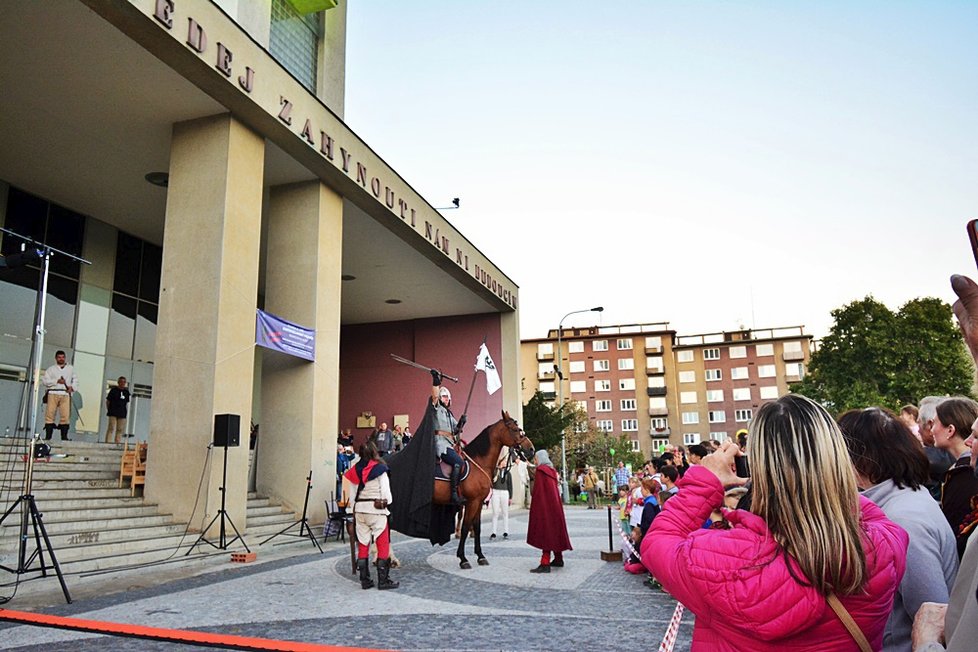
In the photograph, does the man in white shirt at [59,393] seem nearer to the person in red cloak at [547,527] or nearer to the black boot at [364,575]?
the black boot at [364,575]

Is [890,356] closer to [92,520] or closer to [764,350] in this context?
[764,350]

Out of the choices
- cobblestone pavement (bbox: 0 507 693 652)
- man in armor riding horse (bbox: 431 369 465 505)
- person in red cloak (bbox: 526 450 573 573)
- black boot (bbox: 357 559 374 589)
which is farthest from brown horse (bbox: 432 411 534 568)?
black boot (bbox: 357 559 374 589)

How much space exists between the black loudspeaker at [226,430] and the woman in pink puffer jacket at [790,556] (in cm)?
1017

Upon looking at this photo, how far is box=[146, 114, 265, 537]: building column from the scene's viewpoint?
36.8 ft

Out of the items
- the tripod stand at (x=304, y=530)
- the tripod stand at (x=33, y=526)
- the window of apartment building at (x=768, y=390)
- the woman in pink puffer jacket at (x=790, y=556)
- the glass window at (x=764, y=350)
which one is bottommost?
the tripod stand at (x=304, y=530)

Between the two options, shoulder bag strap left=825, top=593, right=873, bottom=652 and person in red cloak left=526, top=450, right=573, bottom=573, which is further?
person in red cloak left=526, top=450, right=573, bottom=573

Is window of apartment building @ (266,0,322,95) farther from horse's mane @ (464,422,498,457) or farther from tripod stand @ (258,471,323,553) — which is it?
horse's mane @ (464,422,498,457)

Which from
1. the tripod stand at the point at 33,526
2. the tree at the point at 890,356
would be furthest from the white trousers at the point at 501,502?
the tree at the point at 890,356

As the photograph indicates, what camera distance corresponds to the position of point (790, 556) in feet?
5.73

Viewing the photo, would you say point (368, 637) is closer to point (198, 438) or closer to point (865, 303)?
point (198, 438)

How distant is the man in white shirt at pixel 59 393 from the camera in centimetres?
1414

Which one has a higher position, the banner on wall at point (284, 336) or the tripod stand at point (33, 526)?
the banner on wall at point (284, 336)

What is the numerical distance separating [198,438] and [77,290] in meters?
9.09

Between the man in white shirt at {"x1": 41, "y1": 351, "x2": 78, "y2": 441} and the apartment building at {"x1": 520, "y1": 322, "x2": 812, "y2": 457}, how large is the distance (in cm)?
5717
